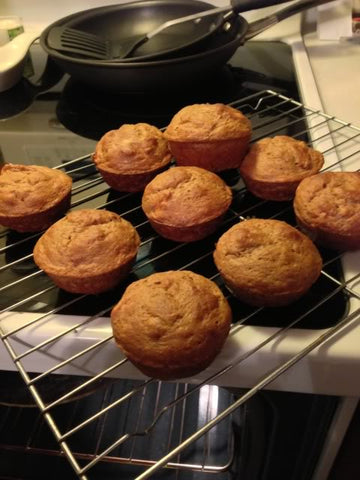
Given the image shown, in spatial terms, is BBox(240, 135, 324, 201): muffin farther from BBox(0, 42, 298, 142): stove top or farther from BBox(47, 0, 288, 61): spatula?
BBox(47, 0, 288, 61): spatula

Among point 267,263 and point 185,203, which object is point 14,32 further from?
point 267,263

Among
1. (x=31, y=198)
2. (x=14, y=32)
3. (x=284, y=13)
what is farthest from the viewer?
(x=14, y=32)

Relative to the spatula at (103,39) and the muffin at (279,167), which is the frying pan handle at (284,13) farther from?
the muffin at (279,167)

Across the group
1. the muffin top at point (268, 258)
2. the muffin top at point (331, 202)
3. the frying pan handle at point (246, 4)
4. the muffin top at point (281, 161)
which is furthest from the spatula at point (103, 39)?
the muffin top at point (268, 258)

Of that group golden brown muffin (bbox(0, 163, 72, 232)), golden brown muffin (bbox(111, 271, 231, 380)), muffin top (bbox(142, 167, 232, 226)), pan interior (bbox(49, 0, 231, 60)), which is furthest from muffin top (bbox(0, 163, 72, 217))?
pan interior (bbox(49, 0, 231, 60))

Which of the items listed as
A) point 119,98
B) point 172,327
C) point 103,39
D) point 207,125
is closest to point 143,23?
point 103,39
